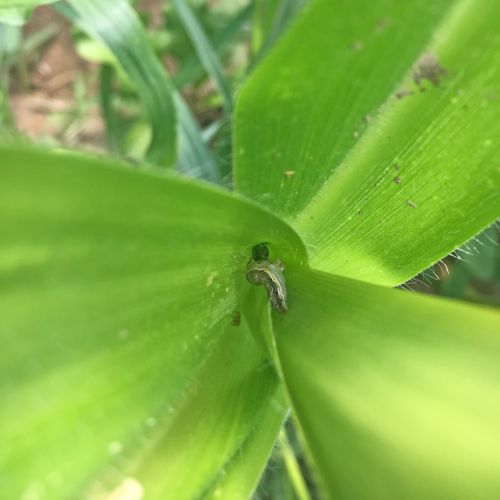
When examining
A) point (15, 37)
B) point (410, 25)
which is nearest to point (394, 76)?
point (410, 25)

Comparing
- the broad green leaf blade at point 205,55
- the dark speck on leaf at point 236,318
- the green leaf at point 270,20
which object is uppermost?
the green leaf at point 270,20

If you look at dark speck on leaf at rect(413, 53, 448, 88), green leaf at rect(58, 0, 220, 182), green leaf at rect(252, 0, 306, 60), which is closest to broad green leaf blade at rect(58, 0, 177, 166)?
green leaf at rect(58, 0, 220, 182)

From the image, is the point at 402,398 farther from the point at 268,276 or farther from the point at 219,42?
the point at 219,42

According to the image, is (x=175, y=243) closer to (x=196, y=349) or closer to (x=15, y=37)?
(x=196, y=349)

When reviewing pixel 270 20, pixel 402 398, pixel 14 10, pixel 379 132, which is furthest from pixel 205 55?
pixel 402 398

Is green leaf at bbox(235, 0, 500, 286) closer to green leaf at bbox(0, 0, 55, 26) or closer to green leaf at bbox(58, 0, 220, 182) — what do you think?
green leaf at bbox(0, 0, 55, 26)

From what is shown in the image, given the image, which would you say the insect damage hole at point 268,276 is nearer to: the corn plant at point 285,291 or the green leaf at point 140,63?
the corn plant at point 285,291

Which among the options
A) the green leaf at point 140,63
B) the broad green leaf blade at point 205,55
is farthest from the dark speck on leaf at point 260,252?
the broad green leaf blade at point 205,55
